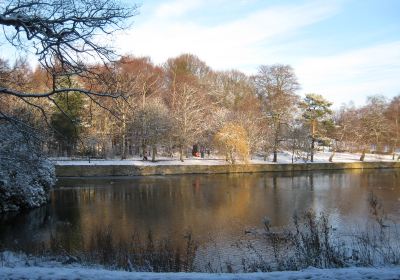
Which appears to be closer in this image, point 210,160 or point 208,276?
point 208,276

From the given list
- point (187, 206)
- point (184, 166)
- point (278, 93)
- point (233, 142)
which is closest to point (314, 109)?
point (278, 93)

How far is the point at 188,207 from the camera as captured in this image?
20.5 meters

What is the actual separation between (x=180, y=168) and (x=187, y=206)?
16909 mm

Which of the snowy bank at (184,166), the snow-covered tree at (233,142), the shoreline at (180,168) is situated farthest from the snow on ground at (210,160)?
the snow-covered tree at (233,142)

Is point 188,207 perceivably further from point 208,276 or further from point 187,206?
point 208,276

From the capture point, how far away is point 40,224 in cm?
1706

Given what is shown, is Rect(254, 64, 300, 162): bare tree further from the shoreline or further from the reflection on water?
the reflection on water

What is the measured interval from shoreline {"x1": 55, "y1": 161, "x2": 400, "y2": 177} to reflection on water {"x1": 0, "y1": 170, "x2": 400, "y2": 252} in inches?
107

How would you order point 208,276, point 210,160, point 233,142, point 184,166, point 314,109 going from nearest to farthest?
point 208,276 < point 184,166 < point 233,142 < point 210,160 < point 314,109

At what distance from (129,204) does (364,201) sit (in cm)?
1164

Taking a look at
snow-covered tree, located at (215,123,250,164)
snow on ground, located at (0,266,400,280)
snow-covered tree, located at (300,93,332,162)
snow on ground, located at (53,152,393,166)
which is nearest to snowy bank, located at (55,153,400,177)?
snow on ground, located at (53,152,393,166)

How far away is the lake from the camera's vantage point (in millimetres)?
15344

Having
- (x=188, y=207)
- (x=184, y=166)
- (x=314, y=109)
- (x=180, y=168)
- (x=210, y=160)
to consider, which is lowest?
(x=188, y=207)

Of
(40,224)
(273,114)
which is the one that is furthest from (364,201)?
(273,114)
